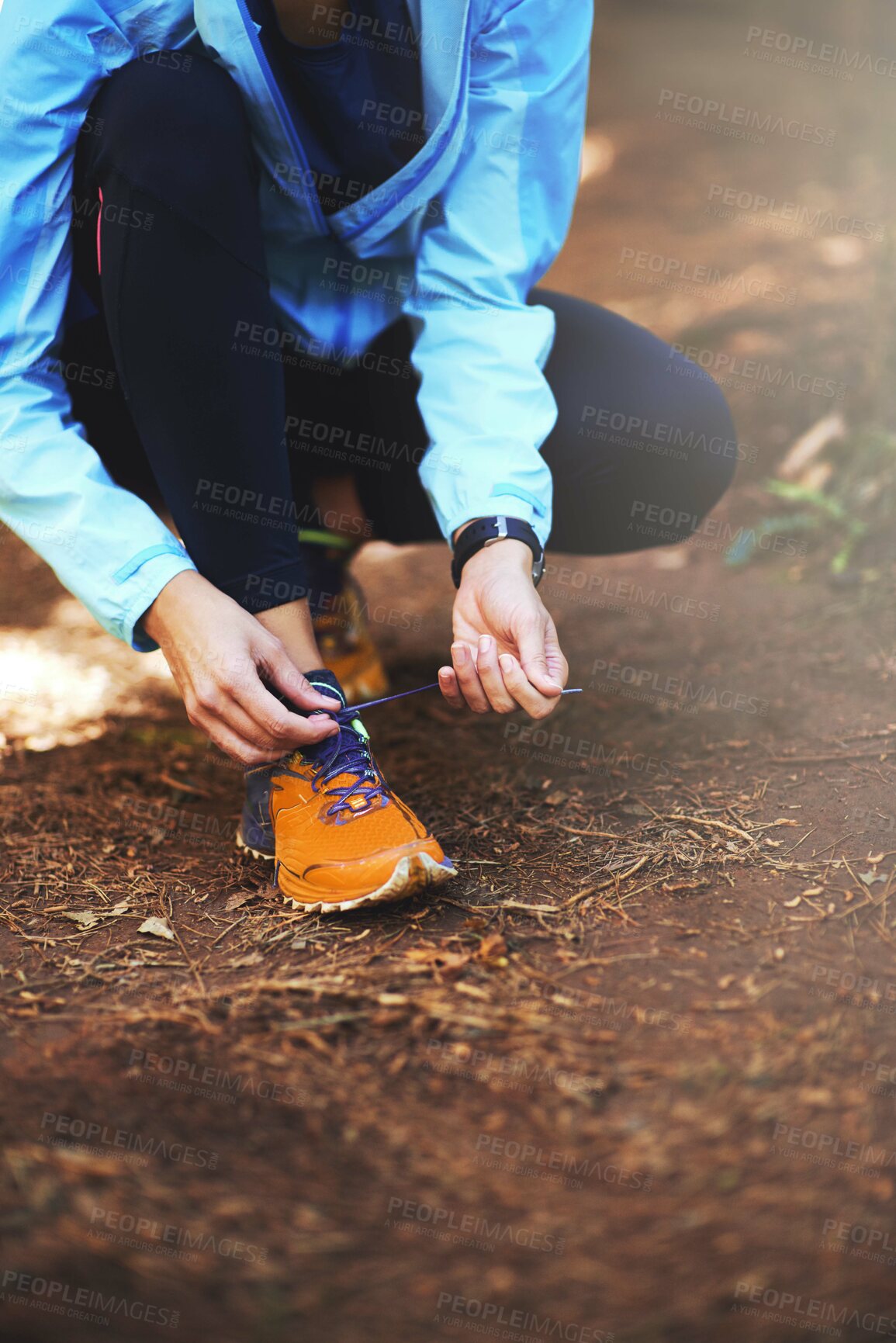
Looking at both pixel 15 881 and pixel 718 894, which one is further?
pixel 15 881

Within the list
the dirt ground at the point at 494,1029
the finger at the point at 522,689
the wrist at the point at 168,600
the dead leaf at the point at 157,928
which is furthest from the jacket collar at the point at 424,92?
the dead leaf at the point at 157,928

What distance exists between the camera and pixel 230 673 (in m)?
1.17

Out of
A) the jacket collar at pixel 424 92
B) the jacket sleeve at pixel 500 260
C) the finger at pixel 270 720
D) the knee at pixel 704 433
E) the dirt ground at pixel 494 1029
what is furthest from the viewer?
the knee at pixel 704 433

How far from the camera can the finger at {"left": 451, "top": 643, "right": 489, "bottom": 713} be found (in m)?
1.24

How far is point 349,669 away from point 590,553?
1.72ft

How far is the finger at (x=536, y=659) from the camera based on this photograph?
1.21 metres

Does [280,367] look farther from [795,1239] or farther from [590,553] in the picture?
[795,1239]

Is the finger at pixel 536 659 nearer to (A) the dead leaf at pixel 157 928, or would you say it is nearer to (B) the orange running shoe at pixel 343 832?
(B) the orange running shoe at pixel 343 832

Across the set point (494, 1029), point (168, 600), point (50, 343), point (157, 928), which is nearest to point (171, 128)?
point (50, 343)

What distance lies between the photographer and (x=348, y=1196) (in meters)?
0.87

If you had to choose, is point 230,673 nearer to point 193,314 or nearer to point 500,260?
point 193,314

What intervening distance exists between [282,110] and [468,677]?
83cm

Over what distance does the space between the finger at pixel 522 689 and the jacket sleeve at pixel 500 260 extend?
0.27 meters

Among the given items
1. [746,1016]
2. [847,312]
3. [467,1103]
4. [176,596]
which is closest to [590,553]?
[176,596]
